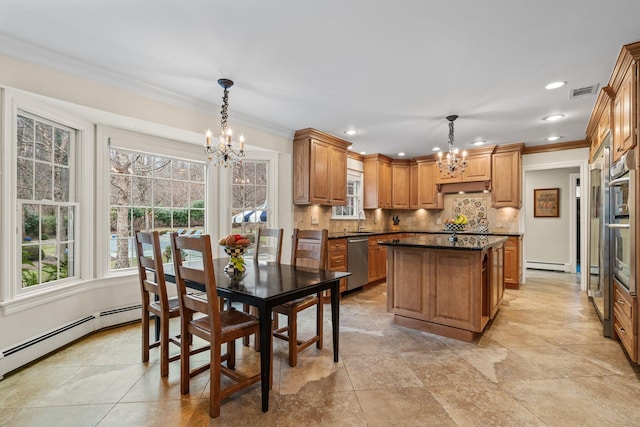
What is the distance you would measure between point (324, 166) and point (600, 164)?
318 centimetres

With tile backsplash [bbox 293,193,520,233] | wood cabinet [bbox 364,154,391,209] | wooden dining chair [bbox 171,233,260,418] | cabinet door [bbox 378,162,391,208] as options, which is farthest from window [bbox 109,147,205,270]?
cabinet door [bbox 378,162,391,208]

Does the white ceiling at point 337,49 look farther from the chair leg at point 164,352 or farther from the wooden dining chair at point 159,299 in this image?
the chair leg at point 164,352

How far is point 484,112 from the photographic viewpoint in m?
3.64

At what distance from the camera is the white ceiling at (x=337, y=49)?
1877 millimetres

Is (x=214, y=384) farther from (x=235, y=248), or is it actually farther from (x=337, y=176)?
(x=337, y=176)

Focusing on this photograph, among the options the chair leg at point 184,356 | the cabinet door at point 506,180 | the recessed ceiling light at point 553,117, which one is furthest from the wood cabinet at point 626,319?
the chair leg at point 184,356

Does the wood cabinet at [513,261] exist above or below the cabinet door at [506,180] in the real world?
below

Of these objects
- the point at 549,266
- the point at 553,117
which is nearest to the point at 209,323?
the point at 553,117

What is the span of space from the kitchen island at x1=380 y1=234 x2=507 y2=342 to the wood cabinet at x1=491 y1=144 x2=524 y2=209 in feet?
7.33

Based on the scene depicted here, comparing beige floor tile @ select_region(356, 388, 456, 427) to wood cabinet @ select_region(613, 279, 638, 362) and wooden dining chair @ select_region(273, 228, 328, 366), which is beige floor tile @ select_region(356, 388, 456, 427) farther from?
wood cabinet @ select_region(613, 279, 638, 362)

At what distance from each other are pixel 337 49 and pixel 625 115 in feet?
7.71

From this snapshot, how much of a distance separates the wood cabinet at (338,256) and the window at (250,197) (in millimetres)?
974

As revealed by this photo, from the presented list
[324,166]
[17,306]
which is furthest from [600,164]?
[17,306]

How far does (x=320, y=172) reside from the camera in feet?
14.8
